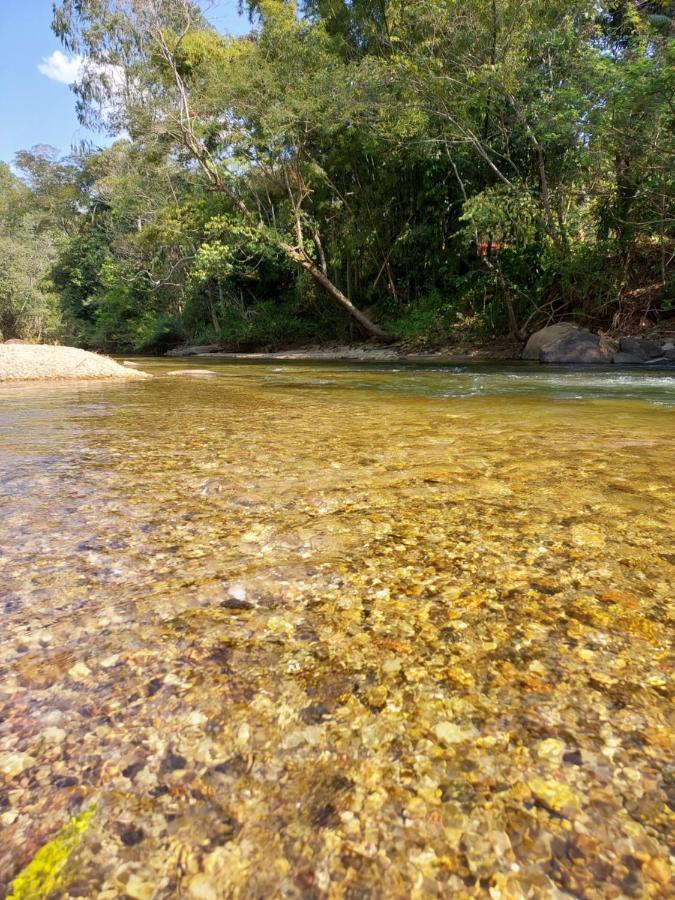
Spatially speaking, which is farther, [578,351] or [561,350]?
[561,350]

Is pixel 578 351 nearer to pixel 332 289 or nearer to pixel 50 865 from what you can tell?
pixel 332 289

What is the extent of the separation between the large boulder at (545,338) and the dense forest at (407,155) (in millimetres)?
1662

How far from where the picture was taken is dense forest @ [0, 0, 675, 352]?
1112cm

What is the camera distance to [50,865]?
719 millimetres

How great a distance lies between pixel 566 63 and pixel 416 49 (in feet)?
11.2

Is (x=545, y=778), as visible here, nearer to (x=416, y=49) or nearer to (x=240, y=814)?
(x=240, y=814)

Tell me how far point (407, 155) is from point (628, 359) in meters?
8.88

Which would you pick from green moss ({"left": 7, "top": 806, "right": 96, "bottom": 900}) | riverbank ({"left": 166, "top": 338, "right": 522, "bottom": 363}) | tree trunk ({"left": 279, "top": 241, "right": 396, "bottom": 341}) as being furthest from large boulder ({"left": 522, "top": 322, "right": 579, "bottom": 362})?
green moss ({"left": 7, "top": 806, "right": 96, "bottom": 900})

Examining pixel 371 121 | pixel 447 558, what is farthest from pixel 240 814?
pixel 371 121

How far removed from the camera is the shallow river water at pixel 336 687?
0.73 meters

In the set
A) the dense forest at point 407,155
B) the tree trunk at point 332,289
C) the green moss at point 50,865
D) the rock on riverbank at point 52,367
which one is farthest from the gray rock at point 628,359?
the green moss at point 50,865

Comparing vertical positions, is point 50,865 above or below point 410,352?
above

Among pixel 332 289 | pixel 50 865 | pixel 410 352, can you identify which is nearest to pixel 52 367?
pixel 332 289

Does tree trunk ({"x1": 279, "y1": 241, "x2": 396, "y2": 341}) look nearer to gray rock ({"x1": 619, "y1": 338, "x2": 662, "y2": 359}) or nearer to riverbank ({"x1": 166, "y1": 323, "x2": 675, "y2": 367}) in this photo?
riverbank ({"x1": 166, "y1": 323, "x2": 675, "y2": 367})
